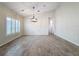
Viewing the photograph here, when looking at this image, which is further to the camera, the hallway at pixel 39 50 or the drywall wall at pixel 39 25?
the drywall wall at pixel 39 25

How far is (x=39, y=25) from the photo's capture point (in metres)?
12.1

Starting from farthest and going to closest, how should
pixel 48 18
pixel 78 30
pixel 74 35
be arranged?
1. pixel 48 18
2. pixel 74 35
3. pixel 78 30

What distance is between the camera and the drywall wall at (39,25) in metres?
11.9

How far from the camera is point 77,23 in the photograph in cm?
566

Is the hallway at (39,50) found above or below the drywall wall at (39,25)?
below

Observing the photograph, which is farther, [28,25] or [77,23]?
[28,25]

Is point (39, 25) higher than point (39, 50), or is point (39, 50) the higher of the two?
point (39, 25)

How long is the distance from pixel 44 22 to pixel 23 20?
8.12ft

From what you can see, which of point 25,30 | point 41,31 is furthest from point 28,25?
point 41,31

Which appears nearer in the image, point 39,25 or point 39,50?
point 39,50

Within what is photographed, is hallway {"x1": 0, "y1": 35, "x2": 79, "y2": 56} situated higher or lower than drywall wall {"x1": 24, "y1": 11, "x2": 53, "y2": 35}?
lower

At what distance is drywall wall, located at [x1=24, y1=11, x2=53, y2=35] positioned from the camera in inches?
468

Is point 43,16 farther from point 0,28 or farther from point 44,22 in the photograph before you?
point 0,28

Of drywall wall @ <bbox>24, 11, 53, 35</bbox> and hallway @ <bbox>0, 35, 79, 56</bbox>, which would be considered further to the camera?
drywall wall @ <bbox>24, 11, 53, 35</bbox>
